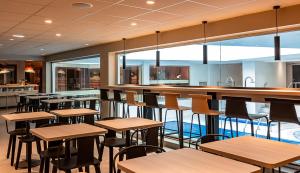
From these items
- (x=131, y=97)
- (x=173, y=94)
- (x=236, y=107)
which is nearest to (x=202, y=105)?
(x=236, y=107)

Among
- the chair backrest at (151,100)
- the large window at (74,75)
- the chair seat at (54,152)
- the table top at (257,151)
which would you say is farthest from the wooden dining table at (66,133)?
the large window at (74,75)

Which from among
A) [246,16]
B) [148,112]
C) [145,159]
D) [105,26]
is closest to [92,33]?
[105,26]

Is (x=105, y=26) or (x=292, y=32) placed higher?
(x=105, y=26)

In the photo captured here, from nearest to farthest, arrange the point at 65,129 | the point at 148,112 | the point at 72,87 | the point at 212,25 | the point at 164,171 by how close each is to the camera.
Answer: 1. the point at 164,171
2. the point at 65,129
3. the point at 212,25
4. the point at 148,112
5. the point at 72,87

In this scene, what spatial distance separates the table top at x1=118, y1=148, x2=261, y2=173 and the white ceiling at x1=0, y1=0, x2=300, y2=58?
95.7 inches

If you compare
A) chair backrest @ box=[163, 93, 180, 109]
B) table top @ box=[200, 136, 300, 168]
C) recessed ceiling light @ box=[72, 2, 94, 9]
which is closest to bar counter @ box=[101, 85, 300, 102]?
chair backrest @ box=[163, 93, 180, 109]

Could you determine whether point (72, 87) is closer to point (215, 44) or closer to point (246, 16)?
point (215, 44)

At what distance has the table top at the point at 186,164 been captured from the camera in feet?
5.54

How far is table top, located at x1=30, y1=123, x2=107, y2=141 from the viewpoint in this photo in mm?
2783

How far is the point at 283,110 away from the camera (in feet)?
11.1

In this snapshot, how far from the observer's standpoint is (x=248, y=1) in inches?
149

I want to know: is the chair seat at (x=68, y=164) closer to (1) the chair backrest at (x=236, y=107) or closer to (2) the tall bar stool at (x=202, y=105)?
(2) the tall bar stool at (x=202, y=105)

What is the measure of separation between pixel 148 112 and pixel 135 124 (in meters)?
2.65

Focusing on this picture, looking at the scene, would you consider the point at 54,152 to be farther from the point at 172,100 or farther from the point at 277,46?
the point at 277,46
